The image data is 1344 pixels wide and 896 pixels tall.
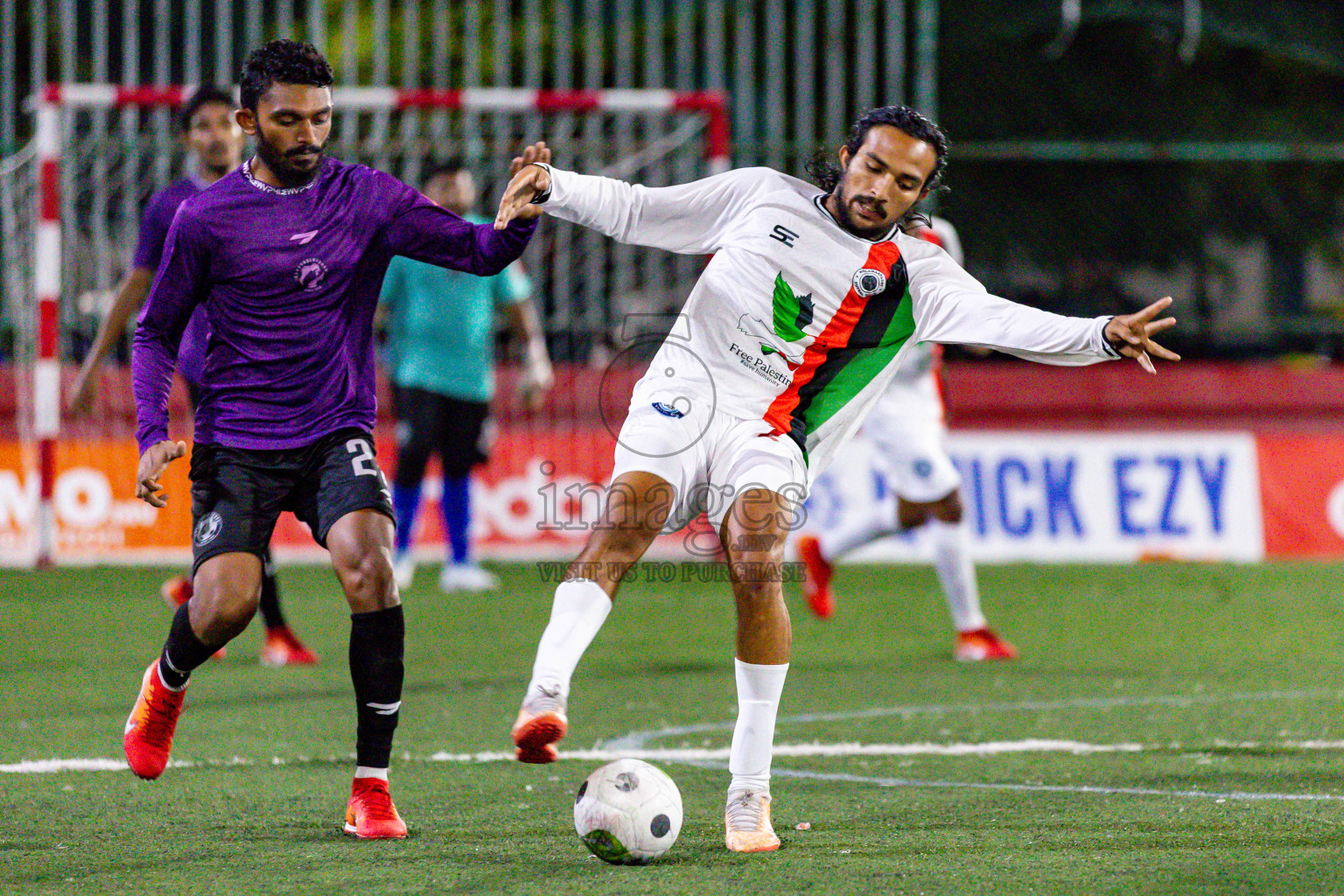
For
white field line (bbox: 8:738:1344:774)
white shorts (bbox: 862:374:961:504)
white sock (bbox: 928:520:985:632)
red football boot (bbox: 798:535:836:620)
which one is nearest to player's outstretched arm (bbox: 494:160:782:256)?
white field line (bbox: 8:738:1344:774)

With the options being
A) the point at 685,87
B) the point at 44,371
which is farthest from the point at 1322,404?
the point at 44,371

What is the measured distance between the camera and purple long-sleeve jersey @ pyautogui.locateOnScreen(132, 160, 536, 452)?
14.8ft

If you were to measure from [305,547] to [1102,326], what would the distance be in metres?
8.01

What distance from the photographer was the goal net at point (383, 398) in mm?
10641

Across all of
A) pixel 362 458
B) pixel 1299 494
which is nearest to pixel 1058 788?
pixel 362 458

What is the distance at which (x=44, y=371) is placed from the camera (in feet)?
34.2

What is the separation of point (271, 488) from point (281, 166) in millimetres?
804

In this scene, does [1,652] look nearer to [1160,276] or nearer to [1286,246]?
[1160,276]

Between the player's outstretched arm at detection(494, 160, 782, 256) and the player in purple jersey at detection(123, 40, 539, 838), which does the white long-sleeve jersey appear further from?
the player in purple jersey at detection(123, 40, 539, 838)

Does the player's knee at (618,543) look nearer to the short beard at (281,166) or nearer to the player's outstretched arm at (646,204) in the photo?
the player's outstretched arm at (646,204)

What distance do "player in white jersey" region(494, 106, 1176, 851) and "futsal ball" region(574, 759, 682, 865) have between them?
0.72ft

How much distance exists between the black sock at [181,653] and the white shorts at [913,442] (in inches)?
160

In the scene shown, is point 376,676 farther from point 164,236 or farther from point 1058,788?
point 164,236

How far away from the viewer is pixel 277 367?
4.54m
